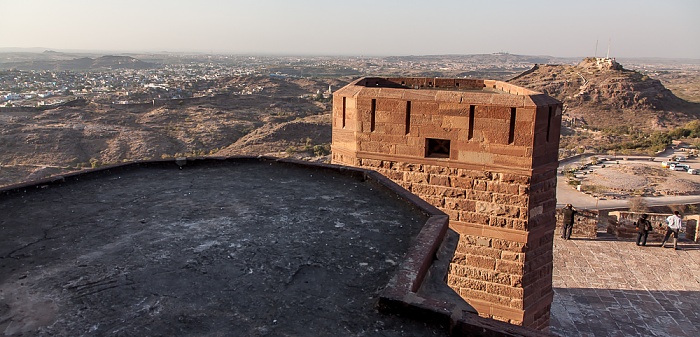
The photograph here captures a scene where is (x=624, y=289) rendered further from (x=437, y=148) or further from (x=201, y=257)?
(x=201, y=257)

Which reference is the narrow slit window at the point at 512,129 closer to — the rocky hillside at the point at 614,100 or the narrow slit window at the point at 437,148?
the narrow slit window at the point at 437,148

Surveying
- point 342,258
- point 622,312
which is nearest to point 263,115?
point 622,312

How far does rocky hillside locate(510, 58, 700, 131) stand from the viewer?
4738 centimetres

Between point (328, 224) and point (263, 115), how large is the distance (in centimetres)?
3976

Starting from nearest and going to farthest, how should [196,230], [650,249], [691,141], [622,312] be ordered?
[196,230] → [622,312] → [650,249] → [691,141]

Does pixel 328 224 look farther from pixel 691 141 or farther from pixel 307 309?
pixel 691 141

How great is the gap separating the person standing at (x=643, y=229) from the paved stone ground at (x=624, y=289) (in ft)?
0.64

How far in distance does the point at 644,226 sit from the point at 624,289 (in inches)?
103

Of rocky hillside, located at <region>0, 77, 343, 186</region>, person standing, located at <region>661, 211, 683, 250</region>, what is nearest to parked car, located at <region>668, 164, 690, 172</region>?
rocky hillside, located at <region>0, 77, 343, 186</region>

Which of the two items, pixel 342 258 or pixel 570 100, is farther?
pixel 570 100

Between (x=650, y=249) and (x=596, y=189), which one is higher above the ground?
(x=650, y=249)

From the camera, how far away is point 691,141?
3991cm

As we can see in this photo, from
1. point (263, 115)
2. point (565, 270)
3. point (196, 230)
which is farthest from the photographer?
point (263, 115)

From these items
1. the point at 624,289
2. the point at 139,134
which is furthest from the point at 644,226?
the point at 139,134
